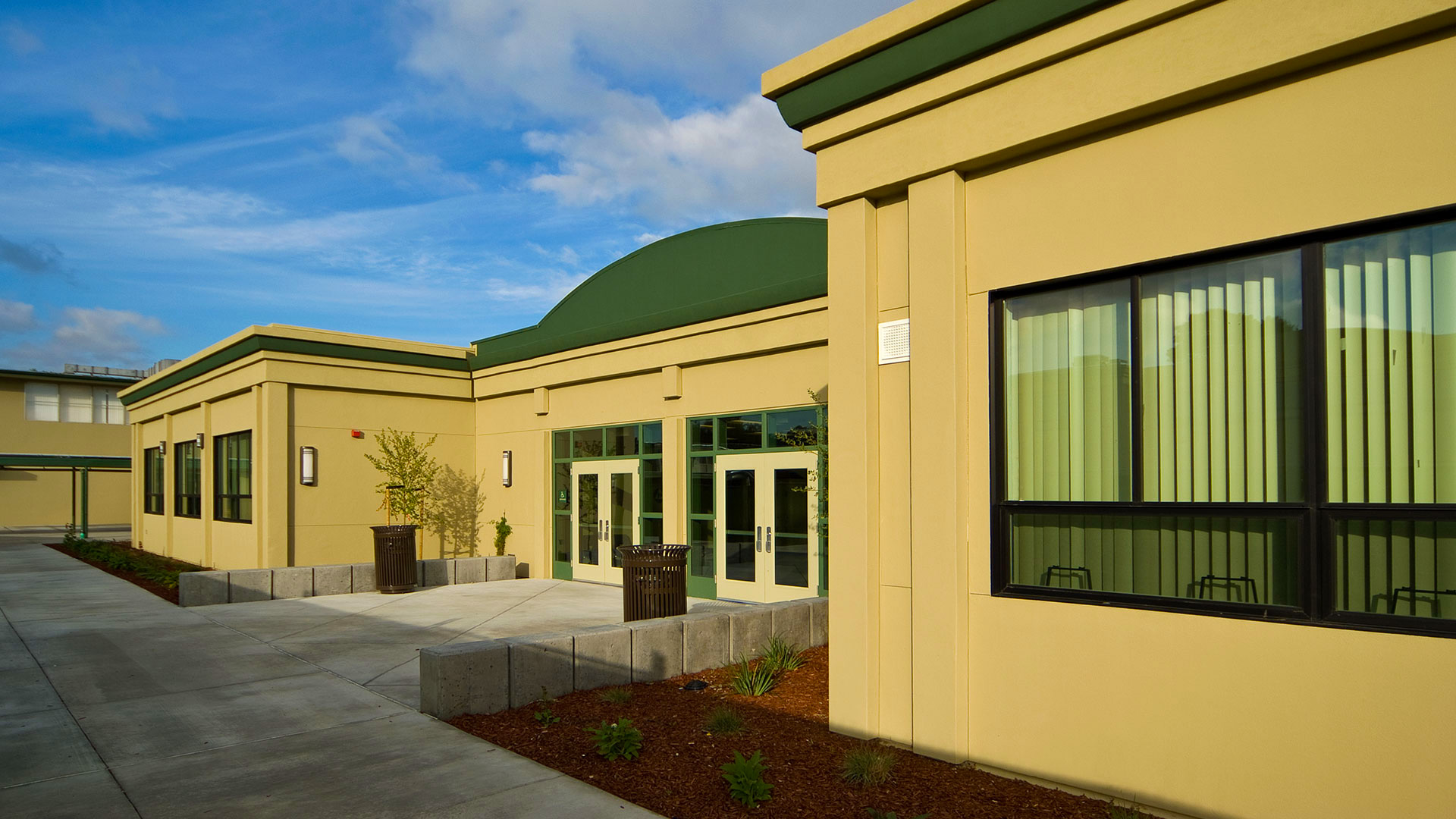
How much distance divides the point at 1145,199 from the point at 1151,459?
1.64m

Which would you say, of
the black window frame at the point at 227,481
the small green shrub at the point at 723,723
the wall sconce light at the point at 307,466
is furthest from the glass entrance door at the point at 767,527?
the black window frame at the point at 227,481

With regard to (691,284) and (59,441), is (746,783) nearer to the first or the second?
(691,284)

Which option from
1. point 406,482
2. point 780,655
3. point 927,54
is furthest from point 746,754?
point 406,482

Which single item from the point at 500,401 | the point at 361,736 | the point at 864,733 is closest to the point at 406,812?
the point at 361,736

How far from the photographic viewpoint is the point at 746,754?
20.8 feet

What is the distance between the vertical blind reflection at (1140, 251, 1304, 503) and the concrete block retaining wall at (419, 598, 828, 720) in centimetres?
481

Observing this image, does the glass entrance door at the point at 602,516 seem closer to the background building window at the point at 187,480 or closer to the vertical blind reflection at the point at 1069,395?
the background building window at the point at 187,480

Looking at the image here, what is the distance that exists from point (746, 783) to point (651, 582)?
4916mm

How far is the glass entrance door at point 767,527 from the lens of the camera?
1303cm

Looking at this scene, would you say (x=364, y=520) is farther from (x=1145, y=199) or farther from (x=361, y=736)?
(x=1145, y=199)

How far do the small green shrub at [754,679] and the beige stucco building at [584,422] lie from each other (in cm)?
415

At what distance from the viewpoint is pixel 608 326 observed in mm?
16656

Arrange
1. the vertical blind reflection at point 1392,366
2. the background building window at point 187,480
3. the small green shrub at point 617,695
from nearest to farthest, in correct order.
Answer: the vertical blind reflection at point 1392,366 → the small green shrub at point 617,695 → the background building window at point 187,480

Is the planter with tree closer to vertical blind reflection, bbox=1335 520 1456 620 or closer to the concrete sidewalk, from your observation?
the concrete sidewalk
